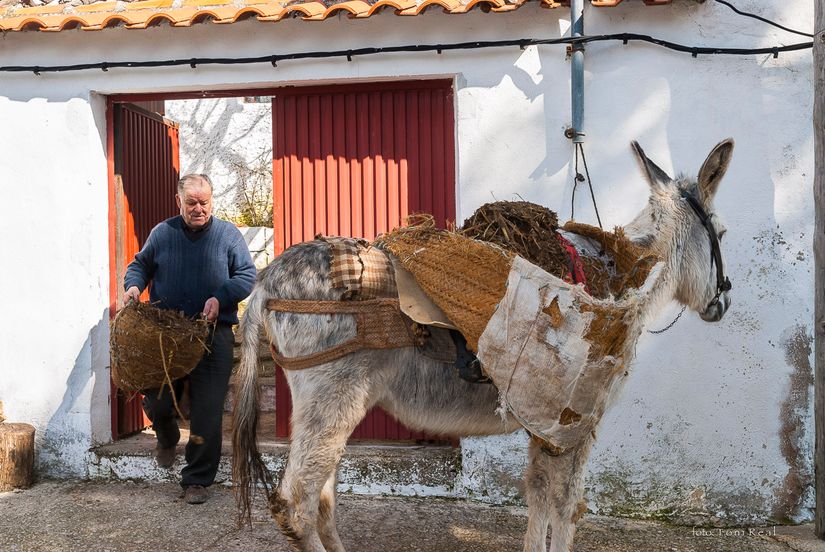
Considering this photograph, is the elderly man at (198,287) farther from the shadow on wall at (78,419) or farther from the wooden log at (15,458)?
the wooden log at (15,458)

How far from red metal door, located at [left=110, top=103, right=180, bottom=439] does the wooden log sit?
597 mm

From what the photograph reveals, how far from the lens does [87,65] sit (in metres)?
5.19

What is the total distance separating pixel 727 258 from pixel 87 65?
445 centimetres

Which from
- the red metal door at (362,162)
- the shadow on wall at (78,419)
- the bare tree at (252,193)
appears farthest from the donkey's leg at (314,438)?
the bare tree at (252,193)

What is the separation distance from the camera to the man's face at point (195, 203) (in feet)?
15.5

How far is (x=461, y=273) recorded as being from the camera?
126 inches

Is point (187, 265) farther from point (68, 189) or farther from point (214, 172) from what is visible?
point (214, 172)

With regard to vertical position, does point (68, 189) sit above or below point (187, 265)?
above

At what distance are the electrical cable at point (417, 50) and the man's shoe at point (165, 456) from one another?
8.48 ft

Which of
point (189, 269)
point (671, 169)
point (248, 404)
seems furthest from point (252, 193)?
point (248, 404)

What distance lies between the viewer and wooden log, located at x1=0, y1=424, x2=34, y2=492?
508 centimetres

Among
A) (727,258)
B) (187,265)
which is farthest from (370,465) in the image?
(727,258)

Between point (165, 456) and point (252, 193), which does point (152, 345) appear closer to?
point (165, 456)

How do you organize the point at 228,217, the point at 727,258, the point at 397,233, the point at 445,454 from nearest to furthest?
the point at 397,233
the point at 727,258
the point at 445,454
the point at 228,217
